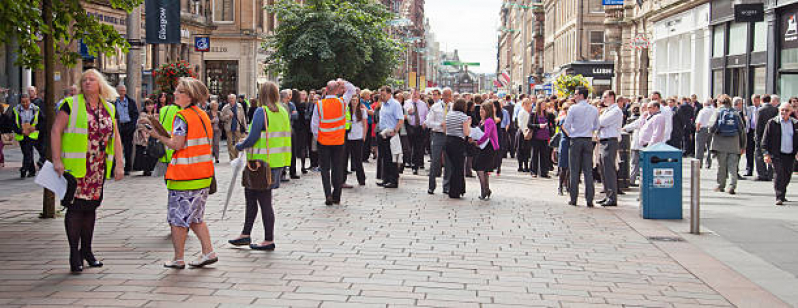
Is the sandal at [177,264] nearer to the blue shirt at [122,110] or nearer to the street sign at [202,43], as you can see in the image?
the blue shirt at [122,110]

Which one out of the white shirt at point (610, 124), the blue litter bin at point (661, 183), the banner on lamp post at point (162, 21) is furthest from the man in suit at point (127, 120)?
the blue litter bin at point (661, 183)

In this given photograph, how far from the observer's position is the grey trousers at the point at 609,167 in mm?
13648

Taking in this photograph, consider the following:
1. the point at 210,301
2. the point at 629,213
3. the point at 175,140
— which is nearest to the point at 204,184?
the point at 175,140

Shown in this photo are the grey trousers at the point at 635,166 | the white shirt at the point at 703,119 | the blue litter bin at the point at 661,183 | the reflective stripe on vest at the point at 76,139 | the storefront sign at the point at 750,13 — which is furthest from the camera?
the storefront sign at the point at 750,13

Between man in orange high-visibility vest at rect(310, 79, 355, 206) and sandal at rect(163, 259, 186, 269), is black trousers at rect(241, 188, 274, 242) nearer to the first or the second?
sandal at rect(163, 259, 186, 269)

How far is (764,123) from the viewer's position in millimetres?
17375

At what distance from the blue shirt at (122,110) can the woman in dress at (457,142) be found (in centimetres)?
669

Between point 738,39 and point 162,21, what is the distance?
55.1 ft

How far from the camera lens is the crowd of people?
7.69 m

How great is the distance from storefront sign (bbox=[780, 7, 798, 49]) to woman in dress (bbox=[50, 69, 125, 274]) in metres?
19.1

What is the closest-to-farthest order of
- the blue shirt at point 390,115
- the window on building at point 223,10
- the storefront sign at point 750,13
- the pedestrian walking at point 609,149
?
the pedestrian walking at point 609,149
the blue shirt at point 390,115
the storefront sign at point 750,13
the window on building at point 223,10

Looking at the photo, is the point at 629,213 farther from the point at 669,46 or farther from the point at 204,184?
the point at 669,46

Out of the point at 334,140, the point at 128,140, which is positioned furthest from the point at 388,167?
the point at 128,140

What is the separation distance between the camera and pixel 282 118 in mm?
9617
